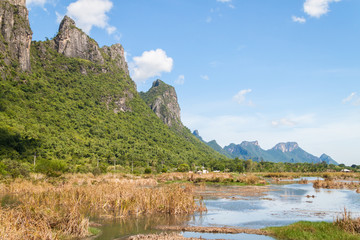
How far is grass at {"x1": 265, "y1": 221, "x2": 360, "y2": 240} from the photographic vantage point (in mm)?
15694

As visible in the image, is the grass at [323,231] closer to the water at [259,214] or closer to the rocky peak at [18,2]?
the water at [259,214]

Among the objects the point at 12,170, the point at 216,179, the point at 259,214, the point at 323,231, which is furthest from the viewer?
the point at 216,179

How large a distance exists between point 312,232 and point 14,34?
153 m

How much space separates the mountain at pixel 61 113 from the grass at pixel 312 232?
55499mm

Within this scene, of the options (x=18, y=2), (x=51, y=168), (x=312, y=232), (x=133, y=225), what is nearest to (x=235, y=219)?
(x=312, y=232)

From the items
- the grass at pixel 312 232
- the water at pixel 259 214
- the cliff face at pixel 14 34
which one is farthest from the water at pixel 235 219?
the cliff face at pixel 14 34

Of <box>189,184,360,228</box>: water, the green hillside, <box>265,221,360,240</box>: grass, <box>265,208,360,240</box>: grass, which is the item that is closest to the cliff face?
the green hillside

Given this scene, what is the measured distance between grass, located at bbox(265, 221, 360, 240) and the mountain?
182ft

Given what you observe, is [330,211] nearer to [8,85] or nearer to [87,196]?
[87,196]

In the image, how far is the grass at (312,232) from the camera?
51.5 feet

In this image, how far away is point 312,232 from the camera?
56.4 ft

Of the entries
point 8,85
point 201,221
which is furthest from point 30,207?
point 8,85

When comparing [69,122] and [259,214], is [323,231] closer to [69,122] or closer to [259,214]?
Answer: [259,214]

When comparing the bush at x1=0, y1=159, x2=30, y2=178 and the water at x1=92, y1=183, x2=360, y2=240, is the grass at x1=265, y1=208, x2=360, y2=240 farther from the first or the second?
the bush at x1=0, y1=159, x2=30, y2=178
